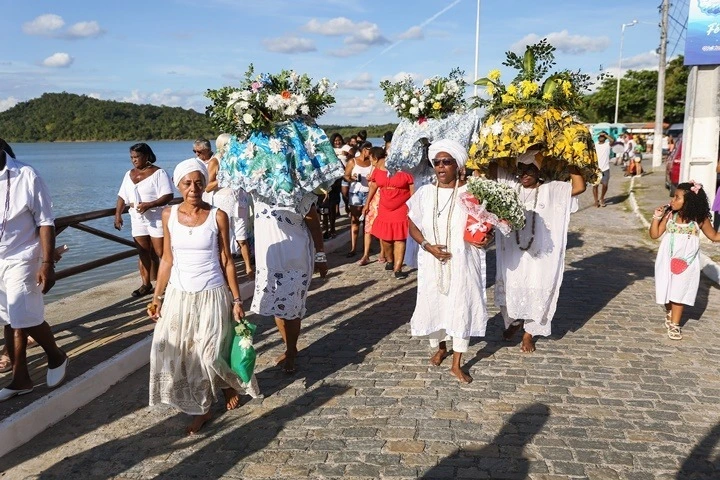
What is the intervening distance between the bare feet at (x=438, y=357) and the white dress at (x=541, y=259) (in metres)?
0.92

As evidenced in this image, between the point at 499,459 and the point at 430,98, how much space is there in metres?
6.02

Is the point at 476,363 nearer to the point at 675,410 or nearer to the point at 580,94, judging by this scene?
the point at 675,410

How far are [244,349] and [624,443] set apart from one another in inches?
112

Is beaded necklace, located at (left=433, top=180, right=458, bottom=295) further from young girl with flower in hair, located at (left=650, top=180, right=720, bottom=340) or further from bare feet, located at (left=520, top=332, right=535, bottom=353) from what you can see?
young girl with flower in hair, located at (left=650, top=180, right=720, bottom=340)

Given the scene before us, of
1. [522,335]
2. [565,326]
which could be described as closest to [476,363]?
[522,335]

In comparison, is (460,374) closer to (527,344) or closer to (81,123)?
(527,344)

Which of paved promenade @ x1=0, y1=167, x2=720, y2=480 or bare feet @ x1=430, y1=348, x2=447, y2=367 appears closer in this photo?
paved promenade @ x1=0, y1=167, x2=720, y2=480

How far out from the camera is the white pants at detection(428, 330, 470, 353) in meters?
5.31

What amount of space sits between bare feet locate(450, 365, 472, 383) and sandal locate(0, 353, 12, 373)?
4156 millimetres

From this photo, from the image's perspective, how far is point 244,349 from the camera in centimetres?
450

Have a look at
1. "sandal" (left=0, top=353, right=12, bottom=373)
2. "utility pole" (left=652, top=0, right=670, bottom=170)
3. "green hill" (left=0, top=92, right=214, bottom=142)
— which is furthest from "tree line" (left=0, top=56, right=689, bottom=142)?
"sandal" (left=0, top=353, right=12, bottom=373)

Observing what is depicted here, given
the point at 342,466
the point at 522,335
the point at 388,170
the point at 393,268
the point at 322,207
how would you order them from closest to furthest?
the point at 342,466 < the point at 522,335 < the point at 388,170 < the point at 393,268 < the point at 322,207

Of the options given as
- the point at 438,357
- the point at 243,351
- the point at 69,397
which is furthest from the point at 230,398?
the point at 438,357

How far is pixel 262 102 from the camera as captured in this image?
522 cm
